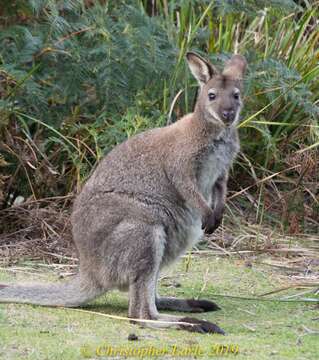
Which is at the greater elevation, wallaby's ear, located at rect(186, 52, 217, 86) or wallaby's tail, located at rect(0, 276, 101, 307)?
wallaby's ear, located at rect(186, 52, 217, 86)

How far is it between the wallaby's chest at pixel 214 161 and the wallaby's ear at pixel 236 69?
15.6 inches

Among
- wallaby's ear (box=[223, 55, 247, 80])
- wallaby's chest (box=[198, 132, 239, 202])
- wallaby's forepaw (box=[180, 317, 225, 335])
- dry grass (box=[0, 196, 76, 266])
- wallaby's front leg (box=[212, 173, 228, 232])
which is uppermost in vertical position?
wallaby's ear (box=[223, 55, 247, 80])

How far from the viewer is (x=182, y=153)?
5.91 metres

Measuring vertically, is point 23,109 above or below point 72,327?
above

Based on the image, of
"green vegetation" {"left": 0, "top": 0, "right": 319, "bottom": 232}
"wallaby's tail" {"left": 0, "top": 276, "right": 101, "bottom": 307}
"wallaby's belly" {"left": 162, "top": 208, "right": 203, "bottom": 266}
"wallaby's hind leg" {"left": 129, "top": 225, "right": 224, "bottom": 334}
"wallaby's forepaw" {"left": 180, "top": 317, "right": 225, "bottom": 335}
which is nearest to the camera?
"wallaby's forepaw" {"left": 180, "top": 317, "right": 225, "bottom": 335}

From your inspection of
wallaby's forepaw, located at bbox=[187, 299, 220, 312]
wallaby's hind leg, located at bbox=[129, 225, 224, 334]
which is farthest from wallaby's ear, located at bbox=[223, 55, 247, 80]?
wallaby's forepaw, located at bbox=[187, 299, 220, 312]

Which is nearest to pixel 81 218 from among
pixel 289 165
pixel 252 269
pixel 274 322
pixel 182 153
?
pixel 182 153

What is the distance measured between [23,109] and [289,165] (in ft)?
→ 8.31

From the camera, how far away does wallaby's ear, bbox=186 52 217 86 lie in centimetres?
609

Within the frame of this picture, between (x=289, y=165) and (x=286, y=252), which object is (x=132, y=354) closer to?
(x=286, y=252)

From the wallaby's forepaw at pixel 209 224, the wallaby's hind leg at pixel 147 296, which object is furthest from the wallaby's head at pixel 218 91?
the wallaby's hind leg at pixel 147 296

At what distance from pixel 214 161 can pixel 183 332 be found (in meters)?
1.29

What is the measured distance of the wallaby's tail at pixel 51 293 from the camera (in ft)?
18.1

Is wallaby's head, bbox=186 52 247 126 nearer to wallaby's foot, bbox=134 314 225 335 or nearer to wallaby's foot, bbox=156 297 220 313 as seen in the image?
wallaby's foot, bbox=156 297 220 313
